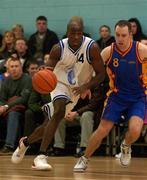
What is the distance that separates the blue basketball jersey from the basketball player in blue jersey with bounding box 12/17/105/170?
0.16 meters

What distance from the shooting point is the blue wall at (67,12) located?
1075 centimetres

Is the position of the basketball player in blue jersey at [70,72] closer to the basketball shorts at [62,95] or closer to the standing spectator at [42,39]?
the basketball shorts at [62,95]

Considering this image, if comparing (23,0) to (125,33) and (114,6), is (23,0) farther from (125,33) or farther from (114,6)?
(125,33)

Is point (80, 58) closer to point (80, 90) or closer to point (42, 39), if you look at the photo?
point (80, 90)

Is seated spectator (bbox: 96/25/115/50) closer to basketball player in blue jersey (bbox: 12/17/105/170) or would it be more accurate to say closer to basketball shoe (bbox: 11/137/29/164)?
→ basketball player in blue jersey (bbox: 12/17/105/170)

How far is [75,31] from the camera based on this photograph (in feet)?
20.4

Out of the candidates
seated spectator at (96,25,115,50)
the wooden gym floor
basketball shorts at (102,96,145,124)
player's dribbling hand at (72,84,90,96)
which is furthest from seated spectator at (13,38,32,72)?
basketball shorts at (102,96,145,124)

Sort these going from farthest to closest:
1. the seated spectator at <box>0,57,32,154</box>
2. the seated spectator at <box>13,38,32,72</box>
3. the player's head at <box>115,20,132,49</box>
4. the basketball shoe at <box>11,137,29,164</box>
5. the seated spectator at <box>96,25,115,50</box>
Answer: the seated spectator at <box>13,38,32,72</box> → the seated spectator at <box>96,25,115,50</box> → the seated spectator at <box>0,57,32,154</box> → the basketball shoe at <box>11,137,29,164</box> → the player's head at <box>115,20,132,49</box>

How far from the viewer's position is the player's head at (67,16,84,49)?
243 inches

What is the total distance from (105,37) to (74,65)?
391cm

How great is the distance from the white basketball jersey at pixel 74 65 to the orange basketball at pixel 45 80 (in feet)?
1.14

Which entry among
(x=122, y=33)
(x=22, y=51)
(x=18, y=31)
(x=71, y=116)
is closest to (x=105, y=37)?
(x=22, y=51)

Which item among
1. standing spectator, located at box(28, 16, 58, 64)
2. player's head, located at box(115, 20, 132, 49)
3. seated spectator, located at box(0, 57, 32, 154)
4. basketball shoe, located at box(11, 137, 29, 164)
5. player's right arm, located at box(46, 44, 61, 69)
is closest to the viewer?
player's head, located at box(115, 20, 132, 49)

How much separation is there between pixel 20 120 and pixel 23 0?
10.3ft
